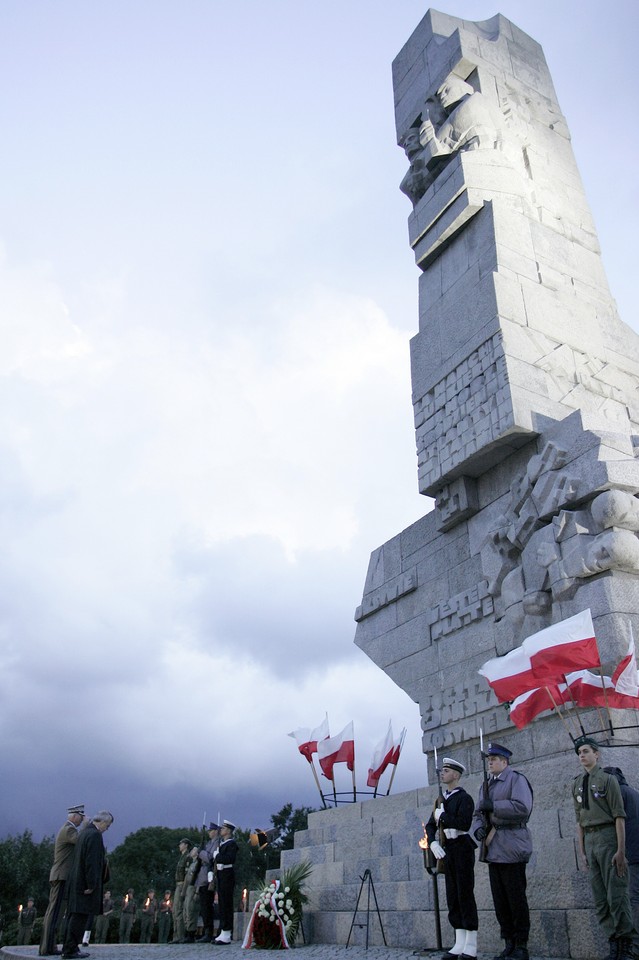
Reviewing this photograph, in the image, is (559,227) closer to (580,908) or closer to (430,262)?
(430,262)

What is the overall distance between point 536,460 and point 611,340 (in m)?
4.20

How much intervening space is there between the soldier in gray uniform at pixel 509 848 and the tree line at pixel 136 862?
1673 cm

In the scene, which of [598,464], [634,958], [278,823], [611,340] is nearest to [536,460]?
[598,464]

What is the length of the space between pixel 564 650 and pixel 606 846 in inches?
85.7

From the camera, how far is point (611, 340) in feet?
45.2

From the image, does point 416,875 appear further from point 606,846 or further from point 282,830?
point 282,830

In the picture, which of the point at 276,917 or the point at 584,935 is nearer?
the point at 584,935

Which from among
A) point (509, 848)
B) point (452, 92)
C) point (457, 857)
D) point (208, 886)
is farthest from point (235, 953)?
point (452, 92)

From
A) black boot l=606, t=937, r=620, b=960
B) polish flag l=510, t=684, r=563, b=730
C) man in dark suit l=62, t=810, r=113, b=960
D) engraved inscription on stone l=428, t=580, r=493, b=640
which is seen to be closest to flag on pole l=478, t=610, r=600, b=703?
polish flag l=510, t=684, r=563, b=730

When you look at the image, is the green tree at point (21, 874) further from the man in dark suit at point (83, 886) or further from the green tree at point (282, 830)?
the man in dark suit at point (83, 886)

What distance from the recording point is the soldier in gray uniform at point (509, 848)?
6.10 m

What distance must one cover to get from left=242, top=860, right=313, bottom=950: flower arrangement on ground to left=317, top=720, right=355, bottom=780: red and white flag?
9.48ft

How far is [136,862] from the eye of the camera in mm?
51969

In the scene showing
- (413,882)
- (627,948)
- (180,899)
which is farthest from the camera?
(180,899)
